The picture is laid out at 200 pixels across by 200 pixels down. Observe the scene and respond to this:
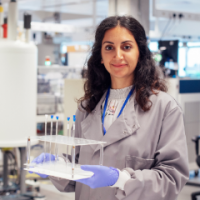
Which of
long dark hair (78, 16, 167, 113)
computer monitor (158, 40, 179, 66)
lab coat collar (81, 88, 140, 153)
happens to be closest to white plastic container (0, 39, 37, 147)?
long dark hair (78, 16, 167, 113)

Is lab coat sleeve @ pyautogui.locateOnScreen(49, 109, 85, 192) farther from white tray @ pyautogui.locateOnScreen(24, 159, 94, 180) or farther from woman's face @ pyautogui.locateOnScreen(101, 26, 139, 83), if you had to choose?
woman's face @ pyautogui.locateOnScreen(101, 26, 139, 83)

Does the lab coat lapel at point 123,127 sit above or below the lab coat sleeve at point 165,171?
above

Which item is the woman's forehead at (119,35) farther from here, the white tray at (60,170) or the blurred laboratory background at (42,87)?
the white tray at (60,170)

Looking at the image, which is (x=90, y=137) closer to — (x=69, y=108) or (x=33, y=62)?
(x=33, y=62)

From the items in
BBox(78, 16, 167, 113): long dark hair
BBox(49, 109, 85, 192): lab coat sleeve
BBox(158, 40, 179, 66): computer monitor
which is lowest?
BBox(49, 109, 85, 192): lab coat sleeve

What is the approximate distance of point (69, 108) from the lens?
12.4 ft

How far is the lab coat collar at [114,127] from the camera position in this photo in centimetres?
134

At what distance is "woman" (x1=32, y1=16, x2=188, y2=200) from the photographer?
3.99 feet

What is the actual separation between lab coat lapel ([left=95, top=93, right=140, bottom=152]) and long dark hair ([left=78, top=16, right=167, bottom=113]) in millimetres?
58

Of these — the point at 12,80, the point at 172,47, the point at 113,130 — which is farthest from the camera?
the point at 172,47

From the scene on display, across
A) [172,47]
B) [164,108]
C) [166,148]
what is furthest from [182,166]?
[172,47]

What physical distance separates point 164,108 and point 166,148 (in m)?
0.16

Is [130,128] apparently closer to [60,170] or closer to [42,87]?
[60,170]

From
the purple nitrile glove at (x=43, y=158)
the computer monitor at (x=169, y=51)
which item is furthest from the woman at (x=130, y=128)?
the computer monitor at (x=169, y=51)
